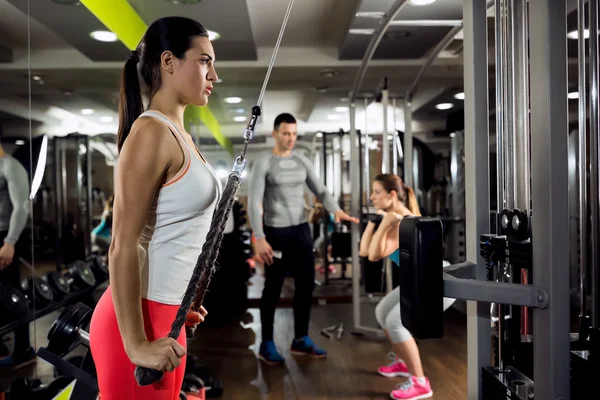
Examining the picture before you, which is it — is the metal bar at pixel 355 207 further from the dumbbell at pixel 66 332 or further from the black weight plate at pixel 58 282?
the dumbbell at pixel 66 332

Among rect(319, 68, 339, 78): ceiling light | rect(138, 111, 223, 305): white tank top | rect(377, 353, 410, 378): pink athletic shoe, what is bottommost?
rect(377, 353, 410, 378): pink athletic shoe

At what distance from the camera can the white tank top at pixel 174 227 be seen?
1.02 meters

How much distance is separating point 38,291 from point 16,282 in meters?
0.22

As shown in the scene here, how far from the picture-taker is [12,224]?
6.93 feet

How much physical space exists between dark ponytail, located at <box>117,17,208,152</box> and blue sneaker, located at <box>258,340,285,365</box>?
243 centimetres

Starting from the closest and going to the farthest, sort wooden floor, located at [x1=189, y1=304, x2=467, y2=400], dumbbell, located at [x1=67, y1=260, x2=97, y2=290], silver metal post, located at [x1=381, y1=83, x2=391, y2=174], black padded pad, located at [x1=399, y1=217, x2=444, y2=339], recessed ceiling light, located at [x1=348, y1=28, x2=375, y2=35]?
black padded pad, located at [x1=399, y1=217, x2=444, y2=339] < wooden floor, located at [x1=189, y1=304, x2=467, y2=400] < dumbbell, located at [x1=67, y1=260, x2=97, y2=290] < recessed ceiling light, located at [x1=348, y1=28, x2=375, y2=35] < silver metal post, located at [x1=381, y1=83, x2=391, y2=174]

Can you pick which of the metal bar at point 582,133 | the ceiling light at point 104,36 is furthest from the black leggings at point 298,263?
the metal bar at point 582,133

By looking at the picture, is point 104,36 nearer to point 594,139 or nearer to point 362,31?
point 362,31

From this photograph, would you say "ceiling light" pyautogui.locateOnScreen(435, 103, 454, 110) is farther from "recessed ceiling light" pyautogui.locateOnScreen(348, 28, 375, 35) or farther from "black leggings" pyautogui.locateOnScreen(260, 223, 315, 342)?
"black leggings" pyautogui.locateOnScreen(260, 223, 315, 342)

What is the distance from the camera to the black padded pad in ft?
3.00

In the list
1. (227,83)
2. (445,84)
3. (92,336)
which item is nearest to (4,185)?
(92,336)

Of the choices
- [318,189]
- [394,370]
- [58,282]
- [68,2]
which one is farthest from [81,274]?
[394,370]

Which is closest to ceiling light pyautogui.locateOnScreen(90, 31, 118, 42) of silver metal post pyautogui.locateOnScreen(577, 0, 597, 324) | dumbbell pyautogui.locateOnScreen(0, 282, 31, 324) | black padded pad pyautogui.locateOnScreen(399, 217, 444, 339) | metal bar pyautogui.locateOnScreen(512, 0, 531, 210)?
dumbbell pyautogui.locateOnScreen(0, 282, 31, 324)

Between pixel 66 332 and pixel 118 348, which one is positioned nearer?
pixel 118 348
